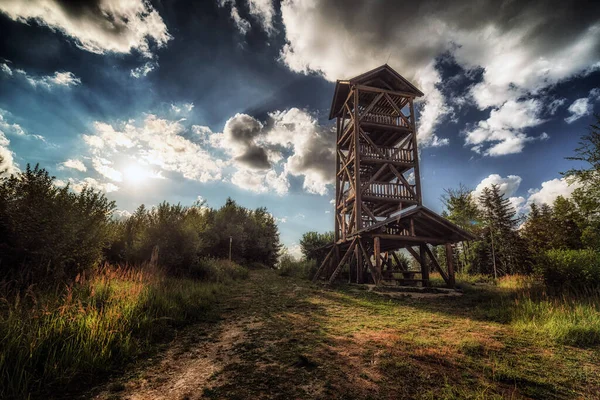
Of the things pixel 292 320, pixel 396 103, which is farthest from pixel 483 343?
pixel 396 103

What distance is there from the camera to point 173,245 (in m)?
10.8

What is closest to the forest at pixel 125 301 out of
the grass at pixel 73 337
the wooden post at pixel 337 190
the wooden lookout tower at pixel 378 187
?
the grass at pixel 73 337

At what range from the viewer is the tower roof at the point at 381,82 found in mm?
16547

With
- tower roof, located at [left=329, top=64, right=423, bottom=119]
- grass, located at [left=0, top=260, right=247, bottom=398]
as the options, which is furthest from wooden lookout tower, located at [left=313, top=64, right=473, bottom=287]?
grass, located at [left=0, top=260, right=247, bottom=398]

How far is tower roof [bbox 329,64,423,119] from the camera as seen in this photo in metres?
16.5

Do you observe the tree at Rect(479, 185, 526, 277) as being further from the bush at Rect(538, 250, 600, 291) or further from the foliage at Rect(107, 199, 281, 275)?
the foliage at Rect(107, 199, 281, 275)

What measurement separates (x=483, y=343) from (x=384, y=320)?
213cm

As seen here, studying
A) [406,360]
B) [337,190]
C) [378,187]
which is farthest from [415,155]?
[406,360]

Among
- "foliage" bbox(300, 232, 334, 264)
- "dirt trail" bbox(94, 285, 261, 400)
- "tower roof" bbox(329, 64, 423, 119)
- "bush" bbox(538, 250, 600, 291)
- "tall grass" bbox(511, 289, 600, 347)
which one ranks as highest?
"tower roof" bbox(329, 64, 423, 119)

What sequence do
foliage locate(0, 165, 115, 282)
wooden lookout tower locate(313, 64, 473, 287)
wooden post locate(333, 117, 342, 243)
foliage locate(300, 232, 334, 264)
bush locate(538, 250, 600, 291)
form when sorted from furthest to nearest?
foliage locate(300, 232, 334, 264) < wooden post locate(333, 117, 342, 243) < wooden lookout tower locate(313, 64, 473, 287) < bush locate(538, 250, 600, 291) < foliage locate(0, 165, 115, 282)

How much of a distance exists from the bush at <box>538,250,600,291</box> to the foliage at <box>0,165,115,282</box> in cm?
1397

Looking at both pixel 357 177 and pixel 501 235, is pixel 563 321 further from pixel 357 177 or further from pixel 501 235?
pixel 501 235

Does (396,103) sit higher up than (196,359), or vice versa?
(396,103)

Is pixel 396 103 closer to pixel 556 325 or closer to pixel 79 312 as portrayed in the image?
pixel 556 325
